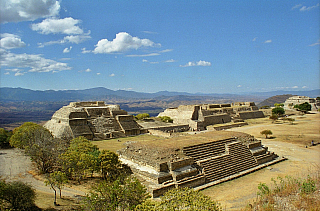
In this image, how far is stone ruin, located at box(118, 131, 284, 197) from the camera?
12312 mm

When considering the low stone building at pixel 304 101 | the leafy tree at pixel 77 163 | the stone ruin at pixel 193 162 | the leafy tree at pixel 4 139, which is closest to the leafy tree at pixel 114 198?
the stone ruin at pixel 193 162

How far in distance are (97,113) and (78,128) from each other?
4663 mm

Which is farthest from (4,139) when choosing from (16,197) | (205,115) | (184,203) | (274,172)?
(205,115)

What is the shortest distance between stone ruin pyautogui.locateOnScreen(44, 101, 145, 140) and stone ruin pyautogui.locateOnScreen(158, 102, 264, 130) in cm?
997

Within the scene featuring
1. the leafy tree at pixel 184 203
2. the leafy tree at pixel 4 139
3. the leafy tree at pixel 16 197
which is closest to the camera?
the leafy tree at pixel 184 203

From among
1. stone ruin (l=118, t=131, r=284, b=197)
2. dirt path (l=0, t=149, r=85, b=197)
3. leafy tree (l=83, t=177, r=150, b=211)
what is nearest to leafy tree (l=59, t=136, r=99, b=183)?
dirt path (l=0, t=149, r=85, b=197)

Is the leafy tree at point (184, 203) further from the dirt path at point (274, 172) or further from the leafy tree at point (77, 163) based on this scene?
the leafy tree at point (77, 163)

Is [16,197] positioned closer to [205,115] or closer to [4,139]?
[4,139]

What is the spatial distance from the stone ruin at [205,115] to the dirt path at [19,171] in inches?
964

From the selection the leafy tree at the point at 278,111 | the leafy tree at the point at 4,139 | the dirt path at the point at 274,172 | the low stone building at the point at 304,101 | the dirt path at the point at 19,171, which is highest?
the low stone building at the point at 304,101

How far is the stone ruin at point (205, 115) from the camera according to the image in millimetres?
38069

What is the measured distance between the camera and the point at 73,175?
47.3 feet

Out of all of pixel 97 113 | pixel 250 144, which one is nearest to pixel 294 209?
pixel 250 144

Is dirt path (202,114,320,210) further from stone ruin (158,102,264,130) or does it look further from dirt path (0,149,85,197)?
stone ruin (158,102,264,130)
